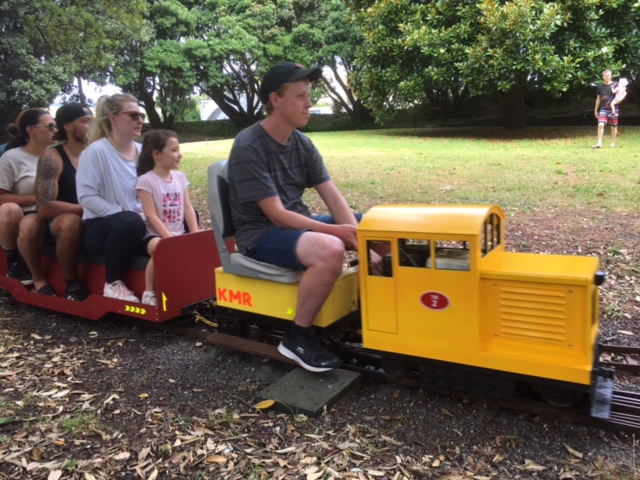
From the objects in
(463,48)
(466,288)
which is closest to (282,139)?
(466,288)

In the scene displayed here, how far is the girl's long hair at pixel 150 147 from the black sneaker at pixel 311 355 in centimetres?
193

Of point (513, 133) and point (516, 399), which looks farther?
point (513, 133)

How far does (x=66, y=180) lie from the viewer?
4707 millimetres

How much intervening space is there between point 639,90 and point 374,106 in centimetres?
1180

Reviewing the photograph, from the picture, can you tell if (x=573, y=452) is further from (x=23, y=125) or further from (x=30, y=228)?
(x=23, y=125)

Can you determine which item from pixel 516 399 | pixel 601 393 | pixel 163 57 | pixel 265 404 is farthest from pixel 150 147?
pixel 163 57

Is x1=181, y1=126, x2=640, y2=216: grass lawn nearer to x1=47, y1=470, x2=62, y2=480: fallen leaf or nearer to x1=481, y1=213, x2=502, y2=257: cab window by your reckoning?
x1=481, y1=213, x2=502, y2=257: cab window

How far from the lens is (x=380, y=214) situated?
3.08 meters

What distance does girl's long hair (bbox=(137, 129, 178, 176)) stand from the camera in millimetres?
4293

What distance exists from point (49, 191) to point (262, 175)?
2177mm

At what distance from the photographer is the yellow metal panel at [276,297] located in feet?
11.1

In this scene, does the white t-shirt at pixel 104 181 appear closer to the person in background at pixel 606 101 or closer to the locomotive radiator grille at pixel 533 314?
the locomotive radiator grille at pixel 533 314

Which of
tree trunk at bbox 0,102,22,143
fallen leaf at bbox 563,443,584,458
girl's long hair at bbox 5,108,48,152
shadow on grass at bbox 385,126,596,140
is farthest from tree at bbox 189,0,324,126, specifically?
fallen leaf at bbox 563,443,584,458

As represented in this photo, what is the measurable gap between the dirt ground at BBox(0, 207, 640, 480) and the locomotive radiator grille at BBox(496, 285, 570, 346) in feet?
1.57
